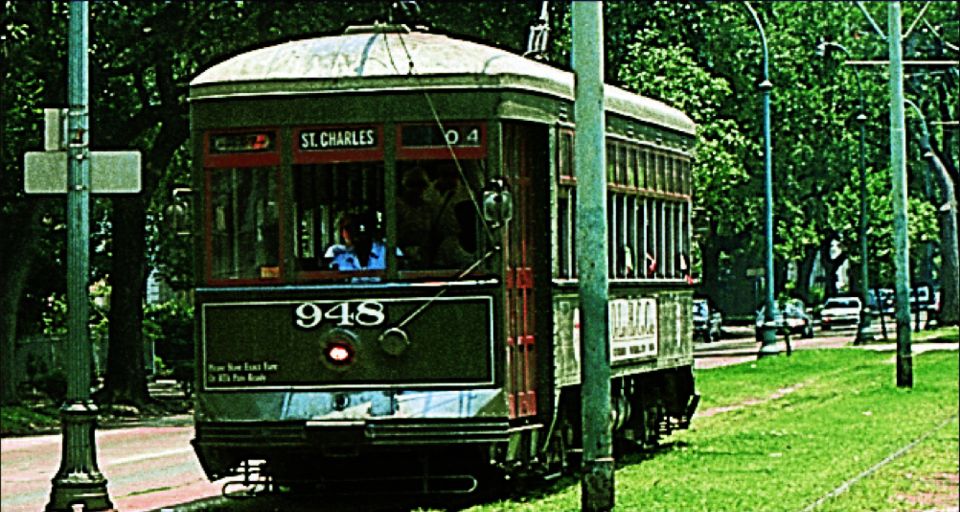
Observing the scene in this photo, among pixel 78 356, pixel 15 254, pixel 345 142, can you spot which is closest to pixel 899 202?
pixel 15 254

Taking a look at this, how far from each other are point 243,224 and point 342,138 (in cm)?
105

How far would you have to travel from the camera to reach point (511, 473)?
16703 mm

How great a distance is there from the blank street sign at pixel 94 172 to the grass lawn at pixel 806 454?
3.86 meters

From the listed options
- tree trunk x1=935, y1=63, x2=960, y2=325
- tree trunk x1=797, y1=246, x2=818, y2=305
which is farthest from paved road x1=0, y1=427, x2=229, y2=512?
tree trunk x1=797, y1=246, x2=818, y2=305

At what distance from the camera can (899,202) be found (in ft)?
110

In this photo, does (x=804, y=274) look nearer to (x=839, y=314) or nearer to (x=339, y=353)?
(x=839, y=314)

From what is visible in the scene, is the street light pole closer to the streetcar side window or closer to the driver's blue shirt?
the driver's blue shirt

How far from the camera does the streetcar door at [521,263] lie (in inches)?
641

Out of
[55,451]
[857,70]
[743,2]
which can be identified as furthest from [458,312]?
[857,70]

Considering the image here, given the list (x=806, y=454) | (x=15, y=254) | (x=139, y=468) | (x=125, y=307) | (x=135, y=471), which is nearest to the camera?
(x=806, y=454)

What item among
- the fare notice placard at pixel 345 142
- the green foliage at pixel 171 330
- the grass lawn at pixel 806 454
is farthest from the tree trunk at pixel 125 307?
the fare notice placard at pixel 345 142

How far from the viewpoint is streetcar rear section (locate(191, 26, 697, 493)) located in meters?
15.9

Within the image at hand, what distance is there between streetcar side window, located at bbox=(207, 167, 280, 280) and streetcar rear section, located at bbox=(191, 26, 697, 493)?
0.02 meters

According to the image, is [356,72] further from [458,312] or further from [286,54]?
[458,312]
